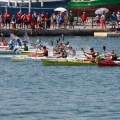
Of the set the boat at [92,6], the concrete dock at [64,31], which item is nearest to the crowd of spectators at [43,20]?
the concrete dock at [64,31]

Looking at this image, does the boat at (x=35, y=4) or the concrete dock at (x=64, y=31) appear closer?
the concrete dock at (x=64, y=31)

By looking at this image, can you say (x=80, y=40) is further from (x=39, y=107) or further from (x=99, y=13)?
(x=39, y=107)

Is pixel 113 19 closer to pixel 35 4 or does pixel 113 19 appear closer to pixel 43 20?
pixel 43 20

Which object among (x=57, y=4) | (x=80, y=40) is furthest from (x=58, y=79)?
(x=57, y=4)

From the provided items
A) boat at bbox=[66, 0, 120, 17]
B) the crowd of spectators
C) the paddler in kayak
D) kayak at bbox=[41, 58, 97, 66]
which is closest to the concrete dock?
the crowd of spectators

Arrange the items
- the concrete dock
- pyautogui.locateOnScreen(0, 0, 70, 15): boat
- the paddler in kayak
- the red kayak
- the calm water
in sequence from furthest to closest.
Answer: pyautogui.locateOnScreen(0, 0, 70, 15): boat
the concrete dock
the paddler in kayak
the red kayak
the calm water

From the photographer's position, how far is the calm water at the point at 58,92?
38.2 meters

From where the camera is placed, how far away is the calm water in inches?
1503

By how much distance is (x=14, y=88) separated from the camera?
44812 mm

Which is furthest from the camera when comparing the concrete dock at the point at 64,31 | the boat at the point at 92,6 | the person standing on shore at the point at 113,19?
the boat at the point at 92,6

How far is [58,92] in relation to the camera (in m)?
43.7

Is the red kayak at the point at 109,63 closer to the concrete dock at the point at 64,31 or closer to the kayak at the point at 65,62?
the kayak at the point at 65,62

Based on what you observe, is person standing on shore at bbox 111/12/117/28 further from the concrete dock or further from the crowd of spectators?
the concrete dock

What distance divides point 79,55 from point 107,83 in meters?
9.53
